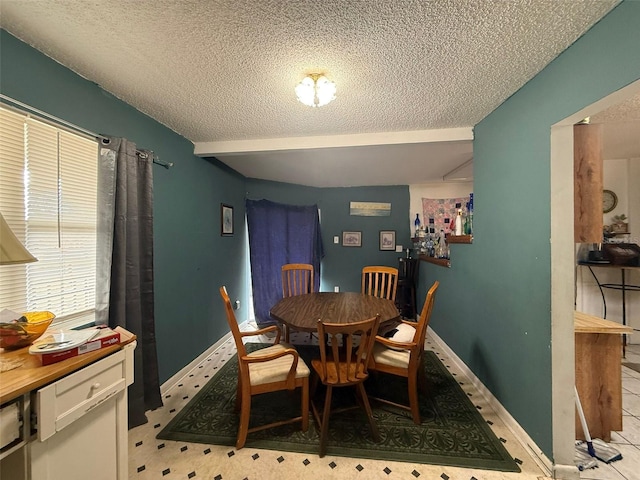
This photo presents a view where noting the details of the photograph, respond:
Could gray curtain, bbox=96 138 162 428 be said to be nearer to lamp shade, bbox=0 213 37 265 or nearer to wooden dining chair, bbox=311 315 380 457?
lamp shade, bbox=0 213 37 265

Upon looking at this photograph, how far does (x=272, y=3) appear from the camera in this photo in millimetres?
1018

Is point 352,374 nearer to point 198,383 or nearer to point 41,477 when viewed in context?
point 41,477

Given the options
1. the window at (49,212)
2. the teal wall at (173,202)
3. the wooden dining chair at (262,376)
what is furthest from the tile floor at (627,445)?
the window at (49,212)

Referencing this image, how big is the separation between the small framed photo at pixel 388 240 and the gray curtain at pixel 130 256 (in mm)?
3550

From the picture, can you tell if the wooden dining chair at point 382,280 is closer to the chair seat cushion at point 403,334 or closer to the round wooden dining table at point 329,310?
the round wooden dining table at point 329,310

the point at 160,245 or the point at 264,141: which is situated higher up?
the point at 264,141

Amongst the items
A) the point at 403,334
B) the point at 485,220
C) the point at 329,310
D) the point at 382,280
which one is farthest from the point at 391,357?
the point at 485,220

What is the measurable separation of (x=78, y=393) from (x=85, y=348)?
0.56ft

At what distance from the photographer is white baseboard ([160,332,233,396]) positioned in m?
2.12

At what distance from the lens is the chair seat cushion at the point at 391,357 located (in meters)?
1.77

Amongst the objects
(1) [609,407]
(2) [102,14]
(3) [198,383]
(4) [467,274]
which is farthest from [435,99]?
(3) [198,383]

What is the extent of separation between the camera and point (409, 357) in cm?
174

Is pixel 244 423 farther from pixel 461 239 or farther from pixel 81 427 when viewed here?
pixel 461 239

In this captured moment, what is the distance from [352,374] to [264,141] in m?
2.27
